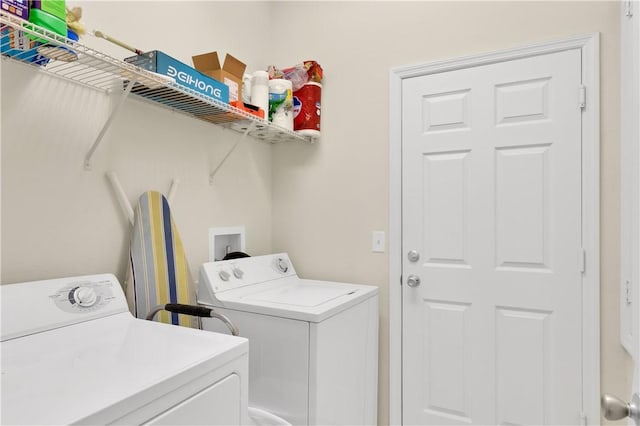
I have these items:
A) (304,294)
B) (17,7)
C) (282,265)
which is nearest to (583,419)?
(304,294)

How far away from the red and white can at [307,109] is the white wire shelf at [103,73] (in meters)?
0.27

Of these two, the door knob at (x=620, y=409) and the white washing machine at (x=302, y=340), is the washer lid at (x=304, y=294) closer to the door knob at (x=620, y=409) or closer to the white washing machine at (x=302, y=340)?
the white washing machine at (x=302, y=340)

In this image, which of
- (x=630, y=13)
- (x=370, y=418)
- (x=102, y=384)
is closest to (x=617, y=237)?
(x=630, y=13)

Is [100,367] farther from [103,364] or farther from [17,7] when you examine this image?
[17,7]

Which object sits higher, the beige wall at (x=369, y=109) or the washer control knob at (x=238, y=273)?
the beige wall at (x=369, y=109)

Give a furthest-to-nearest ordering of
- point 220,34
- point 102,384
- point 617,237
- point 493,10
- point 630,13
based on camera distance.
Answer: point 220,34 → point 493,10 → point 617,237 → point 630,13 → point 102,384

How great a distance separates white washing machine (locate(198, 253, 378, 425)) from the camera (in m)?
1.52

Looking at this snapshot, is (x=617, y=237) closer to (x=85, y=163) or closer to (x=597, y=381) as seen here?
(x=597, y=381)

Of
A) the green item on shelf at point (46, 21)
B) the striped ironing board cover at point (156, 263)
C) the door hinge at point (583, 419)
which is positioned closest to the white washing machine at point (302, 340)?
the striped ironing board cover at point (156, 263)

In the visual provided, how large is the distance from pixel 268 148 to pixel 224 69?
769mm

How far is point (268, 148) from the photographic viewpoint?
2.49 meters

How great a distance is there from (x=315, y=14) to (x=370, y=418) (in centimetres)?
227

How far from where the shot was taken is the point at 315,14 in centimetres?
238

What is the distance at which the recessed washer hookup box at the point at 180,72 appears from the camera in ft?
4.59
